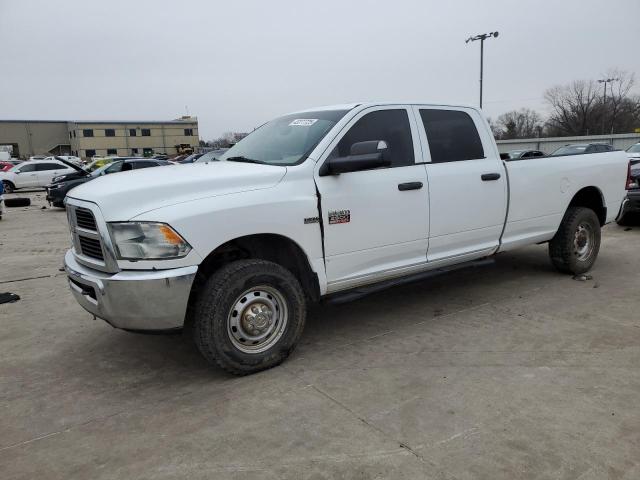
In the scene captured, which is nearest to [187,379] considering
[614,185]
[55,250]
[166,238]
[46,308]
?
[166,238]

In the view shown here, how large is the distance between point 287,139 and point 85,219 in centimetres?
176

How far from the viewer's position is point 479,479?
251 cm

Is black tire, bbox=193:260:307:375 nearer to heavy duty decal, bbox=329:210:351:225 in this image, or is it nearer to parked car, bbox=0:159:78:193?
heavy duty decal, bbox=329:210:351:225

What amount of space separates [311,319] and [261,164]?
1695mm

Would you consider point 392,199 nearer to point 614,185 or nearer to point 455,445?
point 455,445

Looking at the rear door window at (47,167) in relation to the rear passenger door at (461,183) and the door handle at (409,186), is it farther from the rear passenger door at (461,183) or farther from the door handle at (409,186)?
the door handle at (409,186)

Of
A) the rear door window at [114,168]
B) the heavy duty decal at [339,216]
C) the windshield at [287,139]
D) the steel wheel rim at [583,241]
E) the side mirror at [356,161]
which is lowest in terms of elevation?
the steel wheel rim at [583,241]

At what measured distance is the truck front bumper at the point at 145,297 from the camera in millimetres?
3260

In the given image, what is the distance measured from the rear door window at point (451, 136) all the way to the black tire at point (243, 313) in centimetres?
189

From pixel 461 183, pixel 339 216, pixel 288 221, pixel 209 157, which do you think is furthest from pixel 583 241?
pixel 209 157

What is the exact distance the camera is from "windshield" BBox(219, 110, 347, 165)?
4.15 m

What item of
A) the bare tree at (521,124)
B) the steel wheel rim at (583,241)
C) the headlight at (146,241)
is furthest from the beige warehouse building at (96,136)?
the headlight at (146,241)

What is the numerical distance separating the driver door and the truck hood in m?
0.52

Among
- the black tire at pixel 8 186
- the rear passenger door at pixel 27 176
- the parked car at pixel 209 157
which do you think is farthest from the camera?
the rear passenger door at pixel 27 176
